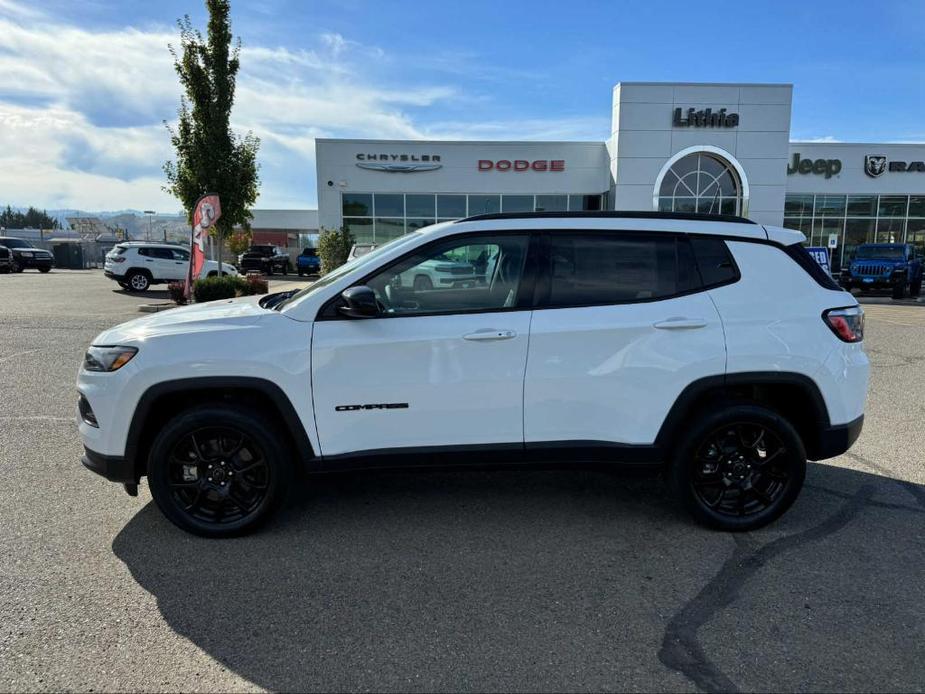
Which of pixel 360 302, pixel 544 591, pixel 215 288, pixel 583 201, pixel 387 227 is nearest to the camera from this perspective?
pixel 544 591

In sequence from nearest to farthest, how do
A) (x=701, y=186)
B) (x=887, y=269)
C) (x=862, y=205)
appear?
(x=887, y=269), (x=701, y=186), (x=862, y=205)

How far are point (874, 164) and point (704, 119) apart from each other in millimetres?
9705

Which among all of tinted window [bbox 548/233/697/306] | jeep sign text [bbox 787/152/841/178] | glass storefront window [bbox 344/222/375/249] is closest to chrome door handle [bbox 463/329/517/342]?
tinted window [bbox 548/233/697/306]

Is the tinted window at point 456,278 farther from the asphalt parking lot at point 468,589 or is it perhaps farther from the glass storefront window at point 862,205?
the glass storefront window at point 862,205

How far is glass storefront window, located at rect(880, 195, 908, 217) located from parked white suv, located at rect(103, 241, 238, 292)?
94.3 ft

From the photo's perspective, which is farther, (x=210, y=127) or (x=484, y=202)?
(x=484, y=202)

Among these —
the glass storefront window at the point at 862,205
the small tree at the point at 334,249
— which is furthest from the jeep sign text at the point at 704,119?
the small tree at the point at 334,249

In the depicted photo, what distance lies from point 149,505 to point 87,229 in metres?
75.2

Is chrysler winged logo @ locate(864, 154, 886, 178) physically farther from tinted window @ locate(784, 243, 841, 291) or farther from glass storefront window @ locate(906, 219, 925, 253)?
tinted window @ locate(784, 243, 841, 291)

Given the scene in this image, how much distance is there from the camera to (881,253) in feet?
73.9

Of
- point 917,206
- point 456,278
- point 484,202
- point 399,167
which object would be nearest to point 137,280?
point 399,167

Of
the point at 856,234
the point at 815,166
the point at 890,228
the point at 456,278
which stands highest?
the point at 815,166

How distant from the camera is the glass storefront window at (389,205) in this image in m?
28.6

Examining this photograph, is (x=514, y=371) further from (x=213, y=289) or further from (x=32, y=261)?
(x=32, y=261)
